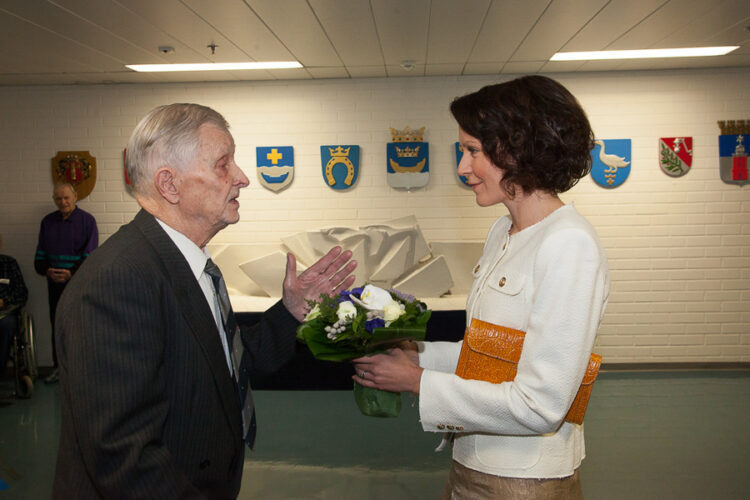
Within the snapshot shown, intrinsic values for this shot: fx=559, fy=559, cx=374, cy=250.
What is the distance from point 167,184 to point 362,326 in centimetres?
63

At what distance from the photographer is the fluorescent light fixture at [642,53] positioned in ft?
18.2

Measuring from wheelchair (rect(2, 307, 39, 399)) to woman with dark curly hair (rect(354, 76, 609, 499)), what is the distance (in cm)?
529

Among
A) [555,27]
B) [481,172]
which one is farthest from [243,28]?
[481,172]

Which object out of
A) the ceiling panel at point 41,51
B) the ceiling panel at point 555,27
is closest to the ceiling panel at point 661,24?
the ceiling panel at point 555,27

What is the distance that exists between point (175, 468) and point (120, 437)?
0.14 m

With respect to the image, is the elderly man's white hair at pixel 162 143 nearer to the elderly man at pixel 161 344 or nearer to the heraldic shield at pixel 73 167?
the elderly man at pixel 161 344

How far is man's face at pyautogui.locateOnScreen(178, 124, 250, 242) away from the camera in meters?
1.45

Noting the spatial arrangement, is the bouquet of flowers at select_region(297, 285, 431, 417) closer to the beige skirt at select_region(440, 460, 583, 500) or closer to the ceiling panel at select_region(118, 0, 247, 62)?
the beige skirt at select_region(440, 460, 583, 500)

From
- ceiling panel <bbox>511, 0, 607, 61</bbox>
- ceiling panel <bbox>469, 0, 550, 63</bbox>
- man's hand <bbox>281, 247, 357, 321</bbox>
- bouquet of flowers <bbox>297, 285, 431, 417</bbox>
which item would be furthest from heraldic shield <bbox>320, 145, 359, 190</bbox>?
bouquet of flowers <bbox>297, 285, 431, 417</bbox>

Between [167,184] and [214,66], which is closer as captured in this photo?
[167,184]

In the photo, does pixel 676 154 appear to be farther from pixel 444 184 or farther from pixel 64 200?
pixel 64 200

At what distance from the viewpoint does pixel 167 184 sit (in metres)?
1.43

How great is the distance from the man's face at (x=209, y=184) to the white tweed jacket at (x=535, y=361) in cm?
71

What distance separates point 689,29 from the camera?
4.88 metres
